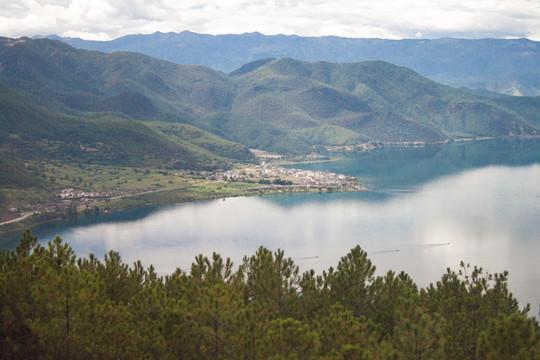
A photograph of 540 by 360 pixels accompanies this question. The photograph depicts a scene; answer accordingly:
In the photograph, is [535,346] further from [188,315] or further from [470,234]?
[470,234]

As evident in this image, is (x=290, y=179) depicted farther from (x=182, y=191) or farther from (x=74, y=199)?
(x=74, y=199)

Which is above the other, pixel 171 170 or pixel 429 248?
pixel 171 170

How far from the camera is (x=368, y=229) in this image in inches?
2980

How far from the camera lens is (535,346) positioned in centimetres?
1938

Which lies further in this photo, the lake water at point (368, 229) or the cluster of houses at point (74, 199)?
the cluster of houses at point (74, 199)

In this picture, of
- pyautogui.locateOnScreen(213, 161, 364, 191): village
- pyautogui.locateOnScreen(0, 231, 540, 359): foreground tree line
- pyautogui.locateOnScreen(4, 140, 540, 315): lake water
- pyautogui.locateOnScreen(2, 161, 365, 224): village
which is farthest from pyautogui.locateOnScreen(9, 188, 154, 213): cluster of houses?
pyautogui.locateOnScreen(0, 231, 540, 359): foreground tree line

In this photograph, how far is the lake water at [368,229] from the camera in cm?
6038

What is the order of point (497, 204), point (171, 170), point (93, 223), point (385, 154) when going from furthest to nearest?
point (385, 154), point (171, 170), point (497, 204), point (93, 223)

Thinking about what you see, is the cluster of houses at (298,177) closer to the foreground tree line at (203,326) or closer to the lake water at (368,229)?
the lake water at (368,229)

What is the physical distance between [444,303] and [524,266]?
3220 centimetres

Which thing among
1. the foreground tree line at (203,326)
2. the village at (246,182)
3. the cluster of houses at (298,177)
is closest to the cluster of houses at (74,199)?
the village at (246,182)

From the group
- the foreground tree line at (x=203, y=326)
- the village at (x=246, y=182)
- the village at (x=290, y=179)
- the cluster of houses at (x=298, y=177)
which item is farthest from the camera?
the cluster of houses at (x=298, y=177)

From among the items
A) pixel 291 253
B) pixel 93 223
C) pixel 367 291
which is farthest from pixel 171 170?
pixel 367 291

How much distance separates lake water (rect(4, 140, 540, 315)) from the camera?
60375 millimetres
